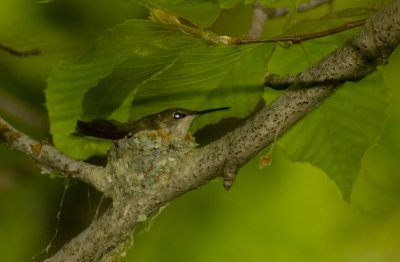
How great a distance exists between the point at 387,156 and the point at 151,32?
1.45 m

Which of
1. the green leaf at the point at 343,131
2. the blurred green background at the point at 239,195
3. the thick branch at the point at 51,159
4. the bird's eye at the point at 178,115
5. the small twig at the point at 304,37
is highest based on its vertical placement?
the small twig at the point at 304,37

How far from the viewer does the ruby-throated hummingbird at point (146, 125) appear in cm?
155

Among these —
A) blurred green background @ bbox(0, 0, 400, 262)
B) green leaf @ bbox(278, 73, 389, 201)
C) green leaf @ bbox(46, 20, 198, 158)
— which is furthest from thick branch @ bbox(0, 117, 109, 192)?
blurred green background @ bbox(0, 0, 400, 262)

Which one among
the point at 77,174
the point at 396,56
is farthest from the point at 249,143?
the point at 396,56

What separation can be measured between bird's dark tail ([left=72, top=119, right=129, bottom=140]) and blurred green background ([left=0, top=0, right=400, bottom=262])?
1.71 ft

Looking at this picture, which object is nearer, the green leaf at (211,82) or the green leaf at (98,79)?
the green leaf at (98,79)

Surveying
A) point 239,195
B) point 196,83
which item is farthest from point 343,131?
point 239,195

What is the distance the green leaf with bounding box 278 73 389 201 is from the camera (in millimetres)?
1439

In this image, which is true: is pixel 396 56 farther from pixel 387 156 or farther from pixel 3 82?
pixel 3 82

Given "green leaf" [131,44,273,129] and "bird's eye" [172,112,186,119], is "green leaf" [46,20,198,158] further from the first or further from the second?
"bird's eye" [172,112,186,119]

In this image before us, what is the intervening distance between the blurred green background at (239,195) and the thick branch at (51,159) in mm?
581

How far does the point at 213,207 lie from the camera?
8.52ft

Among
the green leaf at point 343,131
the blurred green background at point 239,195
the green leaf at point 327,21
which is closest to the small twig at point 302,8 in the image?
the blurred green background at point 239,195

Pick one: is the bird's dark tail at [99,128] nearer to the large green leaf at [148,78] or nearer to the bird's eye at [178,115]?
the large green leaf at [148,78]
